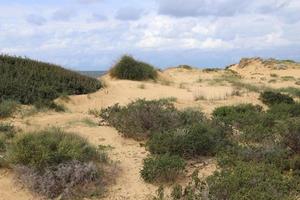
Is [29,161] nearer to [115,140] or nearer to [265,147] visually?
[115,140]

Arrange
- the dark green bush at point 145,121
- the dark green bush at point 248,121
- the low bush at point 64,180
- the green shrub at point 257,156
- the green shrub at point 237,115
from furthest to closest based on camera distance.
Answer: the green shrub at point 237,115
the dark green bush at point 145,121
the dark green bush at point 248,121
the green shrub at point 257,156
the low bush at point 64,180

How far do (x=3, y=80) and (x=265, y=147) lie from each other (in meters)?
8.26

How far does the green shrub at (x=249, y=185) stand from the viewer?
233 inches

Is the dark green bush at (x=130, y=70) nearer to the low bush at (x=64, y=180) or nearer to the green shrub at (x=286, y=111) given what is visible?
the green shrub at (x=286, y=111)

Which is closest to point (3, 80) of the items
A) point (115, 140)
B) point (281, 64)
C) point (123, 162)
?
point (115, 140)

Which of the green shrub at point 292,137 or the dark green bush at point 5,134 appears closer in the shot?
the green shrub at point 292,137

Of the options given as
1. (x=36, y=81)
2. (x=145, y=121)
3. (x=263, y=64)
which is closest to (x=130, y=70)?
(x=36, y=81)

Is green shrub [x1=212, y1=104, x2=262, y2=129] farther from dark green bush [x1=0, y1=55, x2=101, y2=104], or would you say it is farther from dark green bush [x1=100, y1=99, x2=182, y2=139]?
dark green bush [x1=0, y1=55, x2=101, y2=104]

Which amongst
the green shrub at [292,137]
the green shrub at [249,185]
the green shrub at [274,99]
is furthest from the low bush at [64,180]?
the green shrub at [274,99]

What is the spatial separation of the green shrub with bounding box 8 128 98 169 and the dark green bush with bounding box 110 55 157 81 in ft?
37.9

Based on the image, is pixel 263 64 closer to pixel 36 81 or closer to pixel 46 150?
pixel 36 81

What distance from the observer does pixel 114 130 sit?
404 inches

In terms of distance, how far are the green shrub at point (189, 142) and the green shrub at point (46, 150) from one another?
3.50ft

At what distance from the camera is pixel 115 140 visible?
945 centimetres
